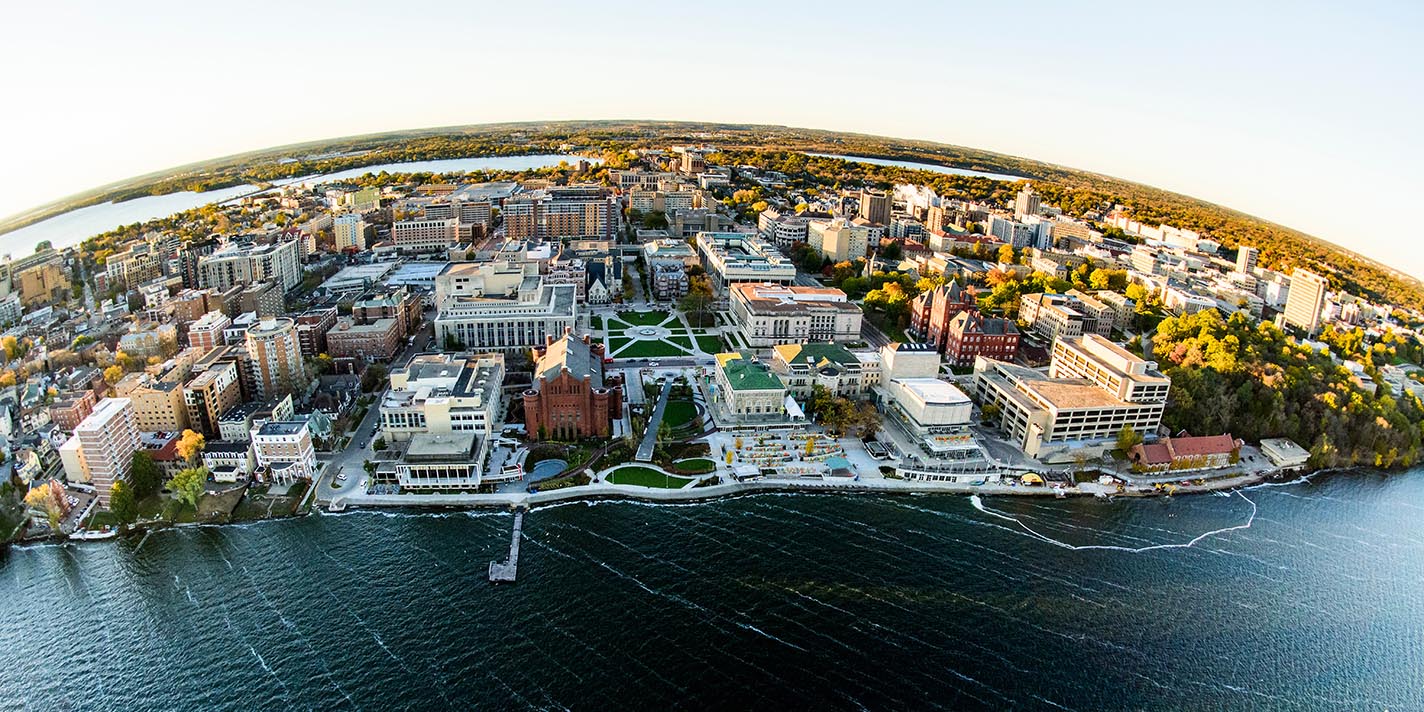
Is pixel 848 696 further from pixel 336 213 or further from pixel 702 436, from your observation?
pixel 336 213

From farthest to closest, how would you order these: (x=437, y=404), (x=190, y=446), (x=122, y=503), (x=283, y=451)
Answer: (x=437, y=404)
(x=283, y=451)
(x=190, y=446)
(x=122, y=503)

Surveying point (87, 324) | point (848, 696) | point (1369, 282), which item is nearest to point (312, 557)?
point (848, 696)

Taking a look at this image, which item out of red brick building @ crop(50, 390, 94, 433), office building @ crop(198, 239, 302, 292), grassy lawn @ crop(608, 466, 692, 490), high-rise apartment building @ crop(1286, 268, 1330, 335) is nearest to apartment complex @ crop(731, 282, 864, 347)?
grassy lawn @ crop(608, 466, 692, 490)

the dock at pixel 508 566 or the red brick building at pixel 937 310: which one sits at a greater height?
the red brick building at pixel 937 310

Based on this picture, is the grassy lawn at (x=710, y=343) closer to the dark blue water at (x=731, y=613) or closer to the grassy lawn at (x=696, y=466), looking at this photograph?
the grassy lawn at (x=696, y=466)

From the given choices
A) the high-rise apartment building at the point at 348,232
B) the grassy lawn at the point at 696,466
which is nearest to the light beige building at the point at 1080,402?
the grassy lawn at the point at 696,466

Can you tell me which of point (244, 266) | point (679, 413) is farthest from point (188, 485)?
point (244, 266)

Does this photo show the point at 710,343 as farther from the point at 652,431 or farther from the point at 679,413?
the point at 652,431
